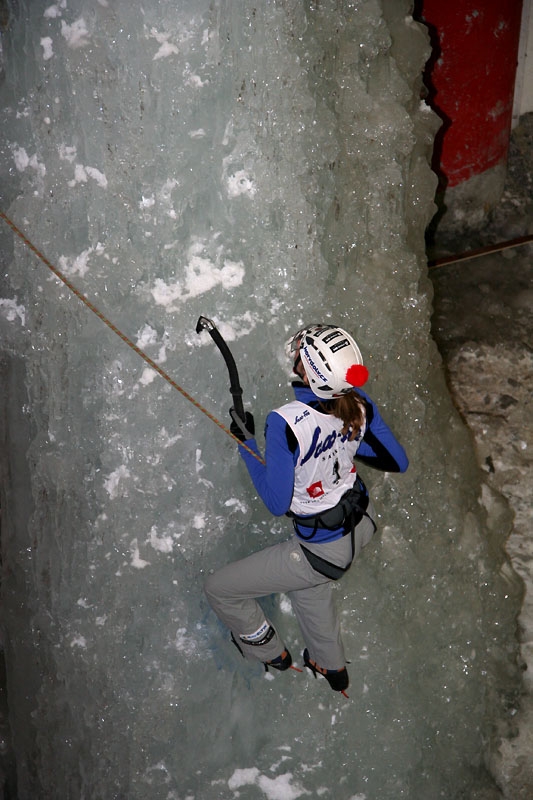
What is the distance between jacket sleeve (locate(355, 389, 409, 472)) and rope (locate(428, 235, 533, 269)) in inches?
82.0

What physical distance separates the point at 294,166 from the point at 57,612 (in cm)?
180

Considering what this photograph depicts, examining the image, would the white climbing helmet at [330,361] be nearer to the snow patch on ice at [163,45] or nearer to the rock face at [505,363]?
the snow patch on ice at [163,45]

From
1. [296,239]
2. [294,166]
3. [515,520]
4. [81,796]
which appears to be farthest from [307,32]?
[81,796]

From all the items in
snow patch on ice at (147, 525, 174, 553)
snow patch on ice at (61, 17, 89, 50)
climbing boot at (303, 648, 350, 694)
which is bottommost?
climbing boot at (303, 648, 350, 694)

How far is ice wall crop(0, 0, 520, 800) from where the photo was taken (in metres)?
2.79

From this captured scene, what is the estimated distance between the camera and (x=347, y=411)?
2590 mm

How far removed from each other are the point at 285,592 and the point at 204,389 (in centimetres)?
73

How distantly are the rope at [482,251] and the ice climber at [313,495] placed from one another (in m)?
2.07

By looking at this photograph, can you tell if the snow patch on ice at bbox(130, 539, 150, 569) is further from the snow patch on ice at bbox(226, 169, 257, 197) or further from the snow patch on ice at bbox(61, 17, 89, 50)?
the snow patch on ice at bbox(61, 17, 89, 50)

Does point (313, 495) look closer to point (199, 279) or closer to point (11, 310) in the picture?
point (199, 279)

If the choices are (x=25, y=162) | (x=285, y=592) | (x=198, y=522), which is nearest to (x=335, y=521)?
(x=285, y=592)

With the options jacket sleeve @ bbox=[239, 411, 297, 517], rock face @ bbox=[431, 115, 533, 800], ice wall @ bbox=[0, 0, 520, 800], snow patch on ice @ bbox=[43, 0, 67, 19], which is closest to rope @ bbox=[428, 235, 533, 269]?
rock face @ bbox=[431, 115, 533, 800]

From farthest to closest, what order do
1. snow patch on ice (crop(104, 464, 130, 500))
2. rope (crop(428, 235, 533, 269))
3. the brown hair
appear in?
1. rope (crop(428, 235, 533, 269))
2. snow patch on ice (crop(104, 464, 130, 500))
3. the brown hair

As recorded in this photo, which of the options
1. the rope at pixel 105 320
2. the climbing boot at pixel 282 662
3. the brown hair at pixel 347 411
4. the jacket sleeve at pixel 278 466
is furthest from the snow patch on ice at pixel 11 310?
the climbing boot at pixel 282 662
